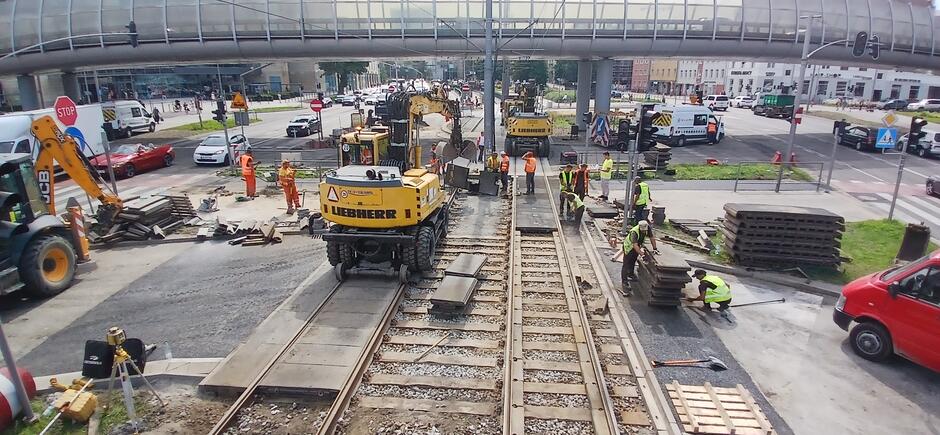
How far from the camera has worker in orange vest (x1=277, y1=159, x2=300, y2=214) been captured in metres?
15.8

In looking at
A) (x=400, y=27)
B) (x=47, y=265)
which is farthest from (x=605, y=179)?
(x=400, y=27)

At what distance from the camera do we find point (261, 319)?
910 cm

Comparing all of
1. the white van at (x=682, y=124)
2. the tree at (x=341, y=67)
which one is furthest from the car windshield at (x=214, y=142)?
the tree at (x=341, y=67)

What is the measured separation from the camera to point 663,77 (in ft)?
322

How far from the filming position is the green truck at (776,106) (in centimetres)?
5000

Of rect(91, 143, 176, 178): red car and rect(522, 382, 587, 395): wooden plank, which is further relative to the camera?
rect(91, 143, 176, 178): red car

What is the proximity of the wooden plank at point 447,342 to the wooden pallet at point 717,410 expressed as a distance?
263 cm

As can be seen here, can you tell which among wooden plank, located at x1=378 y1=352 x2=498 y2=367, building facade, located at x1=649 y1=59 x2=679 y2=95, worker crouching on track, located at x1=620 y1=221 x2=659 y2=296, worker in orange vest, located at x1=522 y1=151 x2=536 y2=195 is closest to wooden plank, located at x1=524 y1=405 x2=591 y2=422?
wooden plank, located at x1=378 y1=352 x2=498 y2=367

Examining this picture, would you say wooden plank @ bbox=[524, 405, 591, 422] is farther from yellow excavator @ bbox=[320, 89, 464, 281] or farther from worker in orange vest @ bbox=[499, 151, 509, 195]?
worker in orange vest @ bbox=[499, 151, 509, 195]

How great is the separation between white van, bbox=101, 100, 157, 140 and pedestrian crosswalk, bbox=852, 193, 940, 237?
4066cm

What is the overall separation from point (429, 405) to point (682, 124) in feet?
98.3

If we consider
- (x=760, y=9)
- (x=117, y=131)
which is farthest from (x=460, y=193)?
(x=117, y=131)

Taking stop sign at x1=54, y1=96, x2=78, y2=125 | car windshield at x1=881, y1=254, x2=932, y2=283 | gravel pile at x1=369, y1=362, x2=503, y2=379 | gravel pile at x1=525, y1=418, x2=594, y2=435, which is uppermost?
stop sign at x1=54, y1=96, x2=78, y2=125

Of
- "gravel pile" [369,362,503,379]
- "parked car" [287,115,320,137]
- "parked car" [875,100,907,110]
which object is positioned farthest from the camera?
"parked car" [875,100,907,110]
